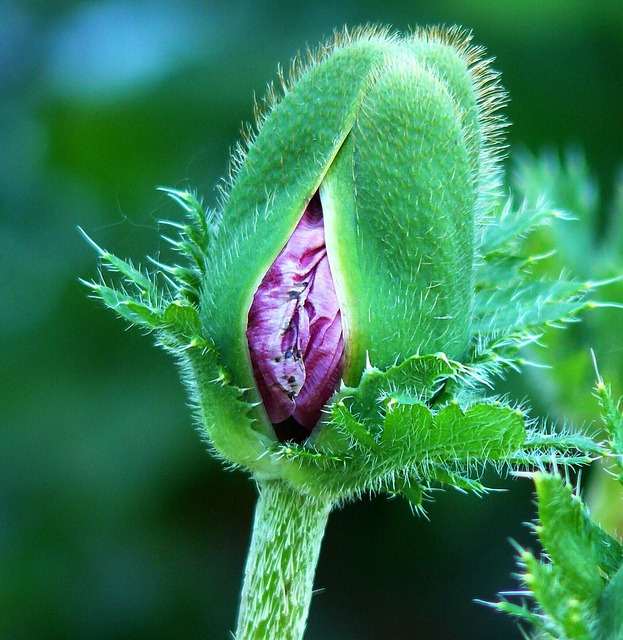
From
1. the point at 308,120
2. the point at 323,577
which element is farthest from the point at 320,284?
the point at 323,577

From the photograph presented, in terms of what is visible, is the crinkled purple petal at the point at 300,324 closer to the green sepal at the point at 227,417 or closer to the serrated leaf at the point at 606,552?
the green sepal at the point at 227,417

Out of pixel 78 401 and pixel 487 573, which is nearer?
pixel 78 401

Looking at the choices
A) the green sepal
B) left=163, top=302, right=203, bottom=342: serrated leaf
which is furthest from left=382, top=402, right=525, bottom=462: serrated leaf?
left=163, top=302, right=203, bottom=342: serrated leaf

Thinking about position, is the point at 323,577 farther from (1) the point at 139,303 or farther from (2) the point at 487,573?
(1) the point at 139,303

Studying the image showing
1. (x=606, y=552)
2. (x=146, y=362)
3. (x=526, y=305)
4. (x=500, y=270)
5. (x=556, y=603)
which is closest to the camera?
(x=556, y=603)

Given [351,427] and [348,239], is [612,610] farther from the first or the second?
[348,239]

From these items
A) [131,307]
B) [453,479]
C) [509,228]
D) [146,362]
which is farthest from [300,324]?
[146,362]

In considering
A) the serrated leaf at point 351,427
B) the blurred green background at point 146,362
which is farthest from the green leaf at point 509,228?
the blurred green background at point 146,362
